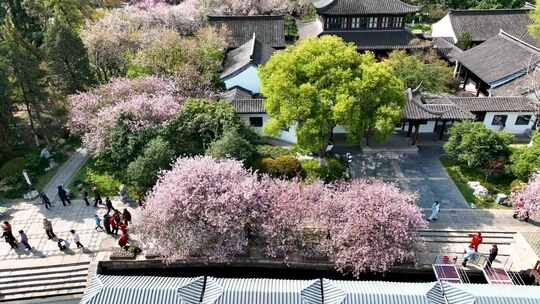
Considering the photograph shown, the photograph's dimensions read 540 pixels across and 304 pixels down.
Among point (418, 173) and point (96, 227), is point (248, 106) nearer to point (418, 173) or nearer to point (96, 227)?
point (418, 173)

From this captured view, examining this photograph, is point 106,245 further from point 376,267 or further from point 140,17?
point 140,17

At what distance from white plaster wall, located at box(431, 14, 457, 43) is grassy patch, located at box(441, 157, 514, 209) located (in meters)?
26.6

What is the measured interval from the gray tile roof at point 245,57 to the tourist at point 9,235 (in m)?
19.1

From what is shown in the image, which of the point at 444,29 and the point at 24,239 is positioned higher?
the point at 444,29

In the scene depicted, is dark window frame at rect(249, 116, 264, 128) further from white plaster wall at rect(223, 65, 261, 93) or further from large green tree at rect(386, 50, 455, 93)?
large green tree at rect(386, 50, 455, 93)

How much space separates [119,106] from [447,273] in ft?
68.2

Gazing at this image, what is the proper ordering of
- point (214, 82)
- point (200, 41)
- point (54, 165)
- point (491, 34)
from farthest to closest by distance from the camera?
point (491, 34) → point (200, 41) → point (214, 82) → point (54, 165)

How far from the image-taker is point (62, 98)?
27094mm

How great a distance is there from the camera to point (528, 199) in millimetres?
19734

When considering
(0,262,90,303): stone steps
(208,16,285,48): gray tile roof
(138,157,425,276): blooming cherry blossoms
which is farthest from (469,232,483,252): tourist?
(208,16,285,48): gray tile roof

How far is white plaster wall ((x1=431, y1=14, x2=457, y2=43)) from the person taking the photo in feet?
153

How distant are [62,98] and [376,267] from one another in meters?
24.0

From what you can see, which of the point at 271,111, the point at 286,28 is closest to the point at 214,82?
the point at 271,111

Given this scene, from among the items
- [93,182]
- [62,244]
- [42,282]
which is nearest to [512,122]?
[93,182]
